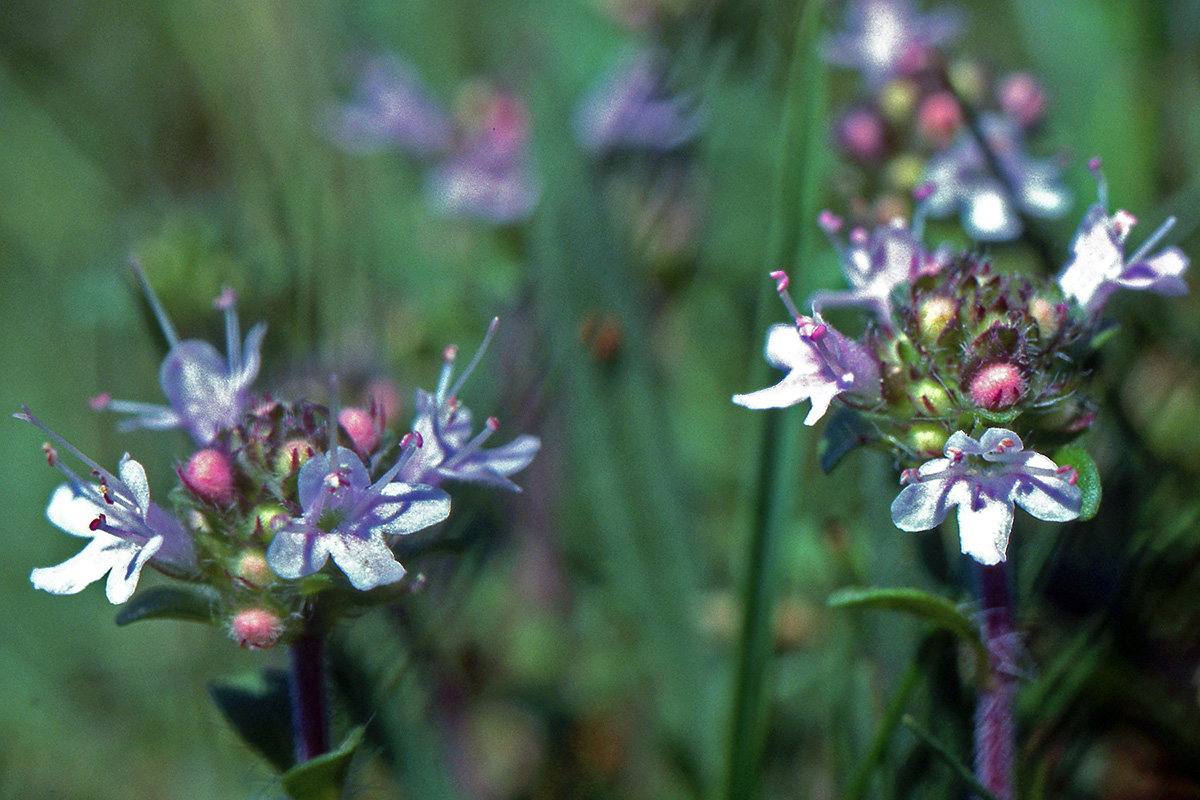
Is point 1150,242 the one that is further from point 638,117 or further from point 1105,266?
point 638,117

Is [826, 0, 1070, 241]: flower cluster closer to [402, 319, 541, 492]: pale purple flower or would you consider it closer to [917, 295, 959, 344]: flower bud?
[917, 295, 959, 344]: flower bud

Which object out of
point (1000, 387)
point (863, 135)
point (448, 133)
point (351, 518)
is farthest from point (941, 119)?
point (448, 133)

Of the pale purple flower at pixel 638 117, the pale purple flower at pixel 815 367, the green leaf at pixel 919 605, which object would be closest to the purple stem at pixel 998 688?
the green leaf at pixel 919 605

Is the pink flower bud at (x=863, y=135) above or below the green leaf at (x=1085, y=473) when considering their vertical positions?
below

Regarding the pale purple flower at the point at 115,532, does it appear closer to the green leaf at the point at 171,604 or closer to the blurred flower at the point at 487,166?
the green leaf at the point at 171,604

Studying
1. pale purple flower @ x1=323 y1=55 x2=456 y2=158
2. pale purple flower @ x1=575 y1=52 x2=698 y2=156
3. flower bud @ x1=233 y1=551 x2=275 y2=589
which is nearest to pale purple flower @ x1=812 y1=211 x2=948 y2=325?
flower bud @ x1=233 y1=551 x2=275 y2=589

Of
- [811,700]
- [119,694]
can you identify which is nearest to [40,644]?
[119,694]

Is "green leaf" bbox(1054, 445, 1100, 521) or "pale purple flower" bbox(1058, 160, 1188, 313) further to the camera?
"pale purple flower" bbox(1058, 160, 1188, 313)
